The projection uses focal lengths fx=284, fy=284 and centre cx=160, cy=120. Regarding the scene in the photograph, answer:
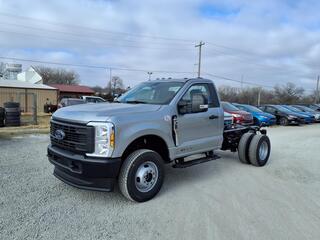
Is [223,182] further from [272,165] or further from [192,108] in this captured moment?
[272,165]

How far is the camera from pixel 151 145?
5184 mm

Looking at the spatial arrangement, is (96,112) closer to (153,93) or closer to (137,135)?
(137,135)

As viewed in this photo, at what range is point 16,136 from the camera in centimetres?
1113

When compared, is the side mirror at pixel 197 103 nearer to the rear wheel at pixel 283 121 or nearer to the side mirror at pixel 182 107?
the side mirror at pixel 182 107

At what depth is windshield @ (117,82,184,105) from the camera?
540 cm

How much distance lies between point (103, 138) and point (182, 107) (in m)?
1.72

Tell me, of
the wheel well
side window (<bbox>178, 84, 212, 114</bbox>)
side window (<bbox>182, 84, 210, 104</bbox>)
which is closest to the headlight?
the wheel well

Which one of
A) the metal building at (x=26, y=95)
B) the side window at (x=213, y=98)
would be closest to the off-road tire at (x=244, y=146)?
the side window at (x=213, y=98)

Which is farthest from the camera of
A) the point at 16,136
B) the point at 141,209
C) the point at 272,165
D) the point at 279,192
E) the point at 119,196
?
the point at 16,136

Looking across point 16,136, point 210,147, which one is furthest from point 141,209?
point 16,136

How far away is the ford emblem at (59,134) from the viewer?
4624 mm

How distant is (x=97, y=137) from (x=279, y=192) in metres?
3.52

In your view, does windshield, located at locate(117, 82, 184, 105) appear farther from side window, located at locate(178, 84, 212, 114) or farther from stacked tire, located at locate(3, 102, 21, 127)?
stacked tire, located at locate(3, 102, 21, 127)

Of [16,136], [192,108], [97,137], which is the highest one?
[192,108]
